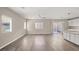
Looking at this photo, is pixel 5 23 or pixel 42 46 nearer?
pixel 42 46

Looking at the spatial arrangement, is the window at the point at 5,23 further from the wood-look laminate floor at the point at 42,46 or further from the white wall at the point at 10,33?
the wood-look laminate floor at the point at 42,46

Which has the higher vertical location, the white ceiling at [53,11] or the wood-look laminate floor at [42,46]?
the white ceiling at [53,11]

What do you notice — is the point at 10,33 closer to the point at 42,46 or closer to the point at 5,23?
the point at 5,23

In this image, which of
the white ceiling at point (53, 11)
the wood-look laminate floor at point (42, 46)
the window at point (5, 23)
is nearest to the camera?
the white ceiling at point (53, 11)

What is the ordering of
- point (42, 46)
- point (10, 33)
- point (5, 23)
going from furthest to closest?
1. point (10, 33)
2. point (5, 23)
3. point (42, 46)

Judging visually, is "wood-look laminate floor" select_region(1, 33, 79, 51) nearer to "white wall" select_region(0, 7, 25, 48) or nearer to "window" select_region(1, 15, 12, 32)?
"white wall" select_region(0, 7, 25, 48)

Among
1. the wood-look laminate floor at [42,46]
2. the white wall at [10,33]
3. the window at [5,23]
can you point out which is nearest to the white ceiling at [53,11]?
the white wall at [10,33]

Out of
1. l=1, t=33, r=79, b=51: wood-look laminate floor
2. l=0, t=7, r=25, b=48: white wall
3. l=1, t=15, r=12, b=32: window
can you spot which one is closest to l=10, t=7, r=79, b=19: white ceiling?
l=0, t=7, r=25, b=48: white wall

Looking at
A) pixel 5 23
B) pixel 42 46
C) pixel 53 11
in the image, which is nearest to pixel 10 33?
pixel 5 23

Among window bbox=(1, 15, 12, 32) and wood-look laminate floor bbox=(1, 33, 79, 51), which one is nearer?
wood-look laminate floor bbox=(1, 33, 79, 51)

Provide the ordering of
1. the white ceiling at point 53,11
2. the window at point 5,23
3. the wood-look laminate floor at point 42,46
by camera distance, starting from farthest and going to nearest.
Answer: the window at point 5,23 < the wood-look laminate floor at point 42,46 < the white ceiling at point 53,11
